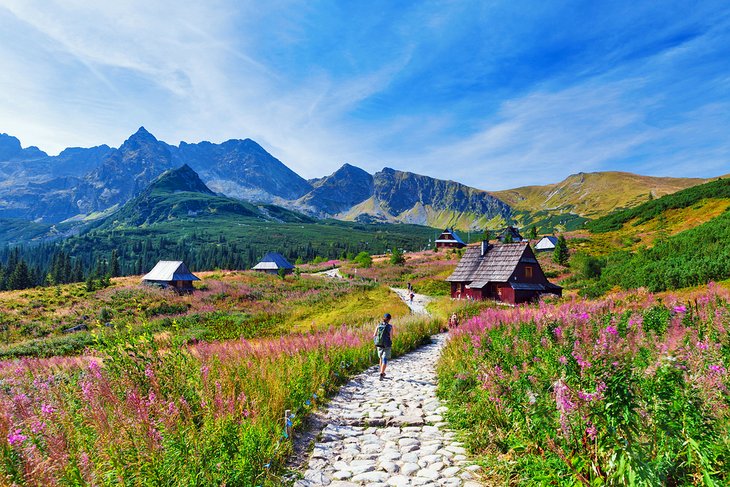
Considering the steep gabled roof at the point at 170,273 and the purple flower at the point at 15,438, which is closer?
the purple flower at the point at 15,438

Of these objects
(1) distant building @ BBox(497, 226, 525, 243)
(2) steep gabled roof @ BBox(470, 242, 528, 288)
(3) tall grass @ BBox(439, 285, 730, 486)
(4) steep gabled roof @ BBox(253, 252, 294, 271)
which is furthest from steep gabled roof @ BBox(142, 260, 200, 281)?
(1) distant building @ BBox(497, 226, 525, 243)

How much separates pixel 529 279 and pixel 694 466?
3743cm

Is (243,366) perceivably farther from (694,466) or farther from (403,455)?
(694,466)

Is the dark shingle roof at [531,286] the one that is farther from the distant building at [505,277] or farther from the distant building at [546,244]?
the distant building at [546,244]

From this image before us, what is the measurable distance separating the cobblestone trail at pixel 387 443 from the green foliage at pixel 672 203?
91.7 meters

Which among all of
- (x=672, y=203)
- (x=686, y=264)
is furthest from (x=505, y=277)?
(x=672, y=203)

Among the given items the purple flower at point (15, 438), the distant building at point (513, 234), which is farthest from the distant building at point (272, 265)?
the purple flower at point (15, 438)

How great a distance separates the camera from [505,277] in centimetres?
3728

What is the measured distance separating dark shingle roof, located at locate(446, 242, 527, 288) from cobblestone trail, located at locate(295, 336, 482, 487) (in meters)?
30.7

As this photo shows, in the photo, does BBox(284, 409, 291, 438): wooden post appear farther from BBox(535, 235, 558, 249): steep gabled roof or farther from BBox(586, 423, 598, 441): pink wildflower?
BBox(535, 235, 558, 249): steep gabled roof

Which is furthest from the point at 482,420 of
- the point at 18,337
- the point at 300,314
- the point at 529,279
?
the point at 18,337

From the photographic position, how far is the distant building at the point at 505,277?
3725 centimetres

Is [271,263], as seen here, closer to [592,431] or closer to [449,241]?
[449,241]

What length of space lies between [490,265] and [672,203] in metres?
70.4
